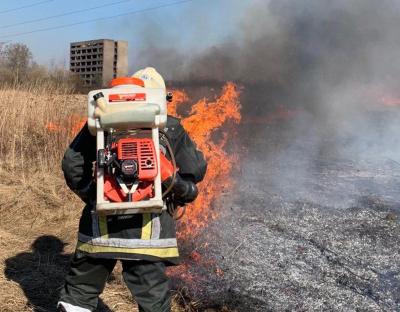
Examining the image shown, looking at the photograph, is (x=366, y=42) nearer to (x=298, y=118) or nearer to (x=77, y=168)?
(x=298, y=118)

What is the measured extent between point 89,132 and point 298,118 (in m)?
9.34

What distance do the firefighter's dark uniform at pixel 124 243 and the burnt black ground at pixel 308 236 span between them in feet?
4.59

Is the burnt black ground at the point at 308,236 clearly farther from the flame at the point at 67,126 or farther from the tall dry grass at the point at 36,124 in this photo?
the tall dry grass at the point at 36,124

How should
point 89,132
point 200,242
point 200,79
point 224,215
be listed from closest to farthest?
1. point 89,132
2. point 200,242
3. point 224,215
4. point 200,79

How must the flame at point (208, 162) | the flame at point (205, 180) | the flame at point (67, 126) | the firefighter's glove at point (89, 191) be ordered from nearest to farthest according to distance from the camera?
the firefighter's glove at point (89, 191) → the flame at point (205, 180) → the flame at point (208, 162) → the flame at point (67, 126)

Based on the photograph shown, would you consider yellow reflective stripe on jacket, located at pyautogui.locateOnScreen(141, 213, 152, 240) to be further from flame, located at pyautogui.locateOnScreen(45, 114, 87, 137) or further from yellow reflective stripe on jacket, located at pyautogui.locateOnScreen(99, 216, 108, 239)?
flame, located at pyautogui.locateOnScreen(45, 114, 87, 137)

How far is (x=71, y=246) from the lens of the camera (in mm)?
4617

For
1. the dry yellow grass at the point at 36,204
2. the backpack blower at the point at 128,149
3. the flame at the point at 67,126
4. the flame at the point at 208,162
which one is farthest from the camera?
the flame at the point at 67,126

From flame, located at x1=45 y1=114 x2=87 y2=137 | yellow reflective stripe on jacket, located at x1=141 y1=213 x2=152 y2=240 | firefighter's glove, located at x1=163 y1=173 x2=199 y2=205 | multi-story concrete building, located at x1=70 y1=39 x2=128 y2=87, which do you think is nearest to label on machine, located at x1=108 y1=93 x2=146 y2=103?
firefighter's glove, located at x1=163 y1=173 x2=199 y2=205

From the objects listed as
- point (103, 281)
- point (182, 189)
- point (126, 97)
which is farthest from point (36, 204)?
point (126, 97)

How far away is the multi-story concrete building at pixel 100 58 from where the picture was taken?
18672 mm

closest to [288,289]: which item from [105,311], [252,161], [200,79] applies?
[105,311]

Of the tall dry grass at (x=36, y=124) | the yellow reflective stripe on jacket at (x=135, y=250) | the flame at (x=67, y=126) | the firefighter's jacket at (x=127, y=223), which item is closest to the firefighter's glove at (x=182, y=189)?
the firefighter's jacket at (x=127, y=223)

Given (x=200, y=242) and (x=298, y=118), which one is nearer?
(x=200, y=242)
